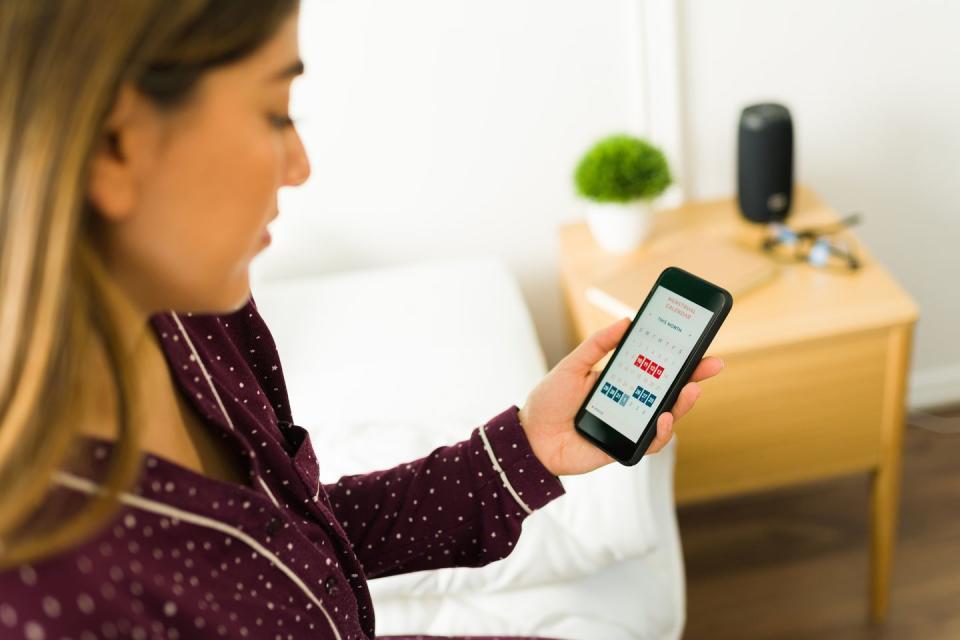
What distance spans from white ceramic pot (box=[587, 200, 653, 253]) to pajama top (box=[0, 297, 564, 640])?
2.36 feet

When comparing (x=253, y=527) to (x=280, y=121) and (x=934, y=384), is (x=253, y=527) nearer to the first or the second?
(x=280, y=121)

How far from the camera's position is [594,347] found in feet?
2.74

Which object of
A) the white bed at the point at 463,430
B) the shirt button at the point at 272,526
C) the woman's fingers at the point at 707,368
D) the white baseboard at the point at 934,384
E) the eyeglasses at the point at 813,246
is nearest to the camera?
the shirt button at the point at 272,526

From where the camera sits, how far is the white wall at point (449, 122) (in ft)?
5.01

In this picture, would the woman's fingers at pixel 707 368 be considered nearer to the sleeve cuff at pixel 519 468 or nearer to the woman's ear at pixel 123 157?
the sleeve cuff at pixel 519 468

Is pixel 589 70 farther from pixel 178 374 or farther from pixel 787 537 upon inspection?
pixel 178 374

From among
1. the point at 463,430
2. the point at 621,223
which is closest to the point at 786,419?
the point at 621,223

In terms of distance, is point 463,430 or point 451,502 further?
point 463,430

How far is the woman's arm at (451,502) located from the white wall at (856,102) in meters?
0.98

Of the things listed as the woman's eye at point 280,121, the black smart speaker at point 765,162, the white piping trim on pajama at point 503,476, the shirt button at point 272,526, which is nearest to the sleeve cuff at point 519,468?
the white piping trim on pajama at point 503,476

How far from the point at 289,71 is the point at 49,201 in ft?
0.56

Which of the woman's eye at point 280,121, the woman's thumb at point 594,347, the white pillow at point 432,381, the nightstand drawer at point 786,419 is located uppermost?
the woman's eye at point 280,121

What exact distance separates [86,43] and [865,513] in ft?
5.21

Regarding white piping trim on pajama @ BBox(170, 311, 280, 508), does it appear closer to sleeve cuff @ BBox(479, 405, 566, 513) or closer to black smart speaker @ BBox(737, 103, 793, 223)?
sleeve cuff @ BBox(479, 405, 566, 513)
